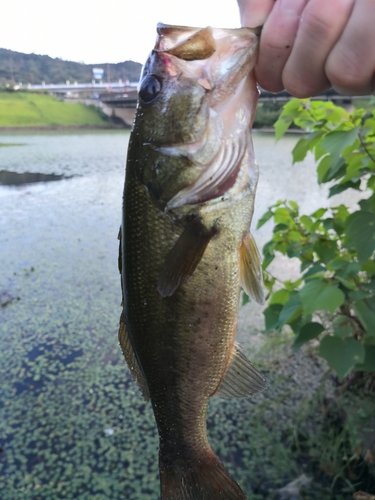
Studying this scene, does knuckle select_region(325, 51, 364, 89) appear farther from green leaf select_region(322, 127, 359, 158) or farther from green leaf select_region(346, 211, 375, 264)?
green leaf select_region(346, 211, 375, 264)

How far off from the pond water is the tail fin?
55.4 inches

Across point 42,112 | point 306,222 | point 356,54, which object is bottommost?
point 42,112

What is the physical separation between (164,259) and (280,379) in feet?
8.15

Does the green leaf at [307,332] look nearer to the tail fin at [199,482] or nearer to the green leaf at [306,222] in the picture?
the green leaf at [306,222]

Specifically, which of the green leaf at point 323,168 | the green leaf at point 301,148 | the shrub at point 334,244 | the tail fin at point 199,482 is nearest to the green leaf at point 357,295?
the shrub at point 334,244

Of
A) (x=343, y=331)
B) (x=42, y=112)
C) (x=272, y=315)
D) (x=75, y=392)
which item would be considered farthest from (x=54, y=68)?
(x=343, y=331)

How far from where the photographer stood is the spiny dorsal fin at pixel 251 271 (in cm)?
122

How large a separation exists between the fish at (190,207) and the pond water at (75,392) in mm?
1656

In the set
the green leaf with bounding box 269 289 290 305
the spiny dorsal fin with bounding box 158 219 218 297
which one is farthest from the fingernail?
the green leaf with bounding box 269 289 290 305

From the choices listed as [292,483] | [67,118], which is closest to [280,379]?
[292,483]

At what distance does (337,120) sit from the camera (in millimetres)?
2205

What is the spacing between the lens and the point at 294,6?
954 mm

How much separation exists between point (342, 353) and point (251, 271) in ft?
3.30

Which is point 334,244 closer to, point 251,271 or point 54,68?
point 251,271
